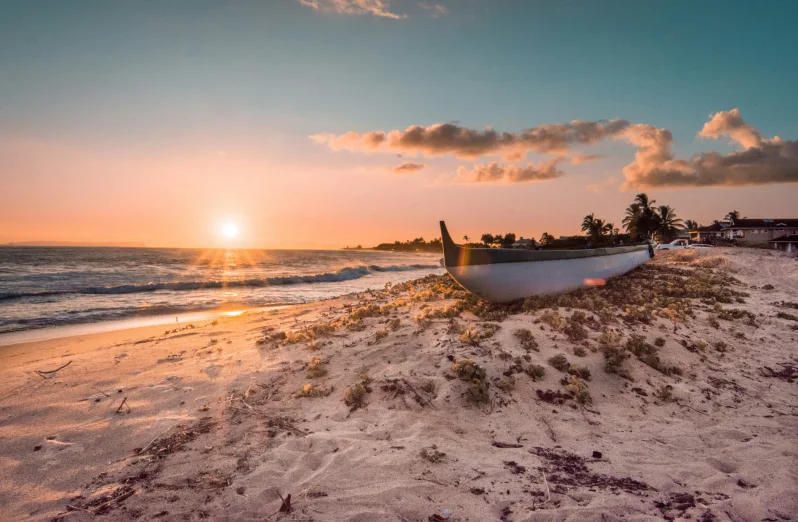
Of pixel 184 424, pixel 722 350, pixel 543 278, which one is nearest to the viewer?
pixel 184 424

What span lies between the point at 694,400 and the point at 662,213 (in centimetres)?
8764

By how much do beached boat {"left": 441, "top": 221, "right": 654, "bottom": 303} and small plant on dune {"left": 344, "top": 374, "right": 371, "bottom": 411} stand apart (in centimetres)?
380

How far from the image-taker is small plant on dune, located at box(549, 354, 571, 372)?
228 inches

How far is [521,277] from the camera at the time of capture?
28.1 feet

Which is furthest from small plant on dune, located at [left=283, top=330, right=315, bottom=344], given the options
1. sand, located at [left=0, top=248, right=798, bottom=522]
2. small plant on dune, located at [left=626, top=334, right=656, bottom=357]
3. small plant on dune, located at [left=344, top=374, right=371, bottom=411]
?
small plant on dune, located at [left=626, top=334, right=656, bottom=357]

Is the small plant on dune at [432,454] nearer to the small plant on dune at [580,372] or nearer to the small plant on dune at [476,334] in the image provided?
the small plant on dune at [476,334]

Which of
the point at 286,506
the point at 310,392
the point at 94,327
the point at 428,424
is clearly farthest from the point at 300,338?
the point at 94,327

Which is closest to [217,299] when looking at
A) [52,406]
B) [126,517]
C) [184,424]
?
[52,406]

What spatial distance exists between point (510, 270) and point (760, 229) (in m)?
91.0

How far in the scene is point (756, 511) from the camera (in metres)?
3.19

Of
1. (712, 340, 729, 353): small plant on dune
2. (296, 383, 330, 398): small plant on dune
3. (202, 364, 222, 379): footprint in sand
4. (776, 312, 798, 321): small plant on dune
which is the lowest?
(202, 364, 222, 379): footprint in sand

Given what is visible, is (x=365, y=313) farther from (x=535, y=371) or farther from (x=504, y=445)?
(x=504, y=445)

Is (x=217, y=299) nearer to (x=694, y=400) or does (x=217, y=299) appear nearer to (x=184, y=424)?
(x=184, y=424)

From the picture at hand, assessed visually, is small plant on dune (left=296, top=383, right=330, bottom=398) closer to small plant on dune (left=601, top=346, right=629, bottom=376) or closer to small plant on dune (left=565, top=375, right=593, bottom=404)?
small plant on dune (left=565, top=375, right=593, bottom=404)
